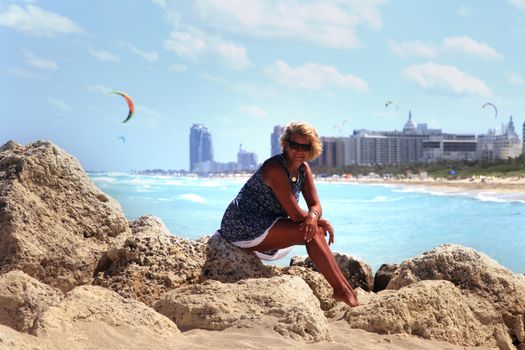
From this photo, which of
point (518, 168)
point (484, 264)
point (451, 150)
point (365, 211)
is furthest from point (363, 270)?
point (451, 150)

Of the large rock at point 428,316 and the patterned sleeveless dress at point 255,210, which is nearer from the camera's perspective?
the large rock at point 428,316

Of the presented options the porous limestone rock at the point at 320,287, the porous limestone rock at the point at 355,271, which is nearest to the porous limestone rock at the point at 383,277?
the porous limestone rock at the point at 355,271

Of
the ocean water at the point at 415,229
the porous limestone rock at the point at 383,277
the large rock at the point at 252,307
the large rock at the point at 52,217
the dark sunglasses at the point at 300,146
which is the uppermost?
the dark sunglasses at the point at 300,146

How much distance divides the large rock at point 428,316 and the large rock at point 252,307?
0.37 m

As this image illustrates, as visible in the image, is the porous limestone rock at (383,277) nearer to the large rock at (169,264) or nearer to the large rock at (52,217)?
the large rock at (169,264)

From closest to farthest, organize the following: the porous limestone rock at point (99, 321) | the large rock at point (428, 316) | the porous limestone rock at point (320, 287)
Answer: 1. the porous limestone rock at point (99, 321)
2. the large rock at point (428, 316)
3. the porous limestone rock at point (320, 287)

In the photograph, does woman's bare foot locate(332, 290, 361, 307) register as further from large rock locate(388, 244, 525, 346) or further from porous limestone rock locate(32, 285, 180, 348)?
porous limestone rock locate(32, 285, 180, 348)

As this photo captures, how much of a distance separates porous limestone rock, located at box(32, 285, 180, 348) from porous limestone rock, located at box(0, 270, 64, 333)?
14 cm

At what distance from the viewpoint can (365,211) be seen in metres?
33.9

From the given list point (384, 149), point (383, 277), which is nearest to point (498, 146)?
point (384, 149)

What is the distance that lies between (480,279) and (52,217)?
302cm

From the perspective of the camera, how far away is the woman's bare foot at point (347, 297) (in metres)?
4.43

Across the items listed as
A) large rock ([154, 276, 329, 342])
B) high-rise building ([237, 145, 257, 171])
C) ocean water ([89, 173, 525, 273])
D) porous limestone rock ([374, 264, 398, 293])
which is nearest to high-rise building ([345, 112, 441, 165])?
high-rise building ([237, 145, 257, 171])

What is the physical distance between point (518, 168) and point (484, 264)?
203 ft
